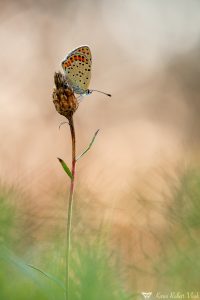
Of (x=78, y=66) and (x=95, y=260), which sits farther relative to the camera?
(x=78, y=66)

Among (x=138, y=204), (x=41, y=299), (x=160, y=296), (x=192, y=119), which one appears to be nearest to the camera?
(x=41, y=299)

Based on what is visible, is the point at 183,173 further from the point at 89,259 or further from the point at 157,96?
the point at 157,96

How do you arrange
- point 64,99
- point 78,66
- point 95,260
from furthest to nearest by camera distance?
point 78,66 < point 64,99 < point 95,260

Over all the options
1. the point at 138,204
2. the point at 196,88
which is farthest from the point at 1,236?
the point at 196,88

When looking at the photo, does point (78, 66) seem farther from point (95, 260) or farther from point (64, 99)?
point (95, 260)

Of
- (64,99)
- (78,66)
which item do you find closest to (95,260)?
(64,99)

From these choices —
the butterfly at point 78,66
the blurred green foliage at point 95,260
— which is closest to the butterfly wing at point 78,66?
the butterfly at point 78,66

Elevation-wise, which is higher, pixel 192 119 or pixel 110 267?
pixel 110 267

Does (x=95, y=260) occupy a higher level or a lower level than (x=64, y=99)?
lower
